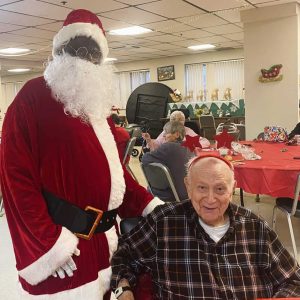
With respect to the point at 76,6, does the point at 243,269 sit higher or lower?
lower

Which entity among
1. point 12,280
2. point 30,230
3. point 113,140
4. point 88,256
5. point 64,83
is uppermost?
point 64,83

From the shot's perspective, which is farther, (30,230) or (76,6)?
(76,6)

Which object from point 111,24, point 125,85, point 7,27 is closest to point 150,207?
point 111,24

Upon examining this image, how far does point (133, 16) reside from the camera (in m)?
5.84

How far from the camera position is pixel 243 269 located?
140cm

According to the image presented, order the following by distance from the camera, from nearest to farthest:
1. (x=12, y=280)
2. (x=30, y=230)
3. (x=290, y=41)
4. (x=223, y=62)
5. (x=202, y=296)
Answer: (x=30, y=230), (x=202, y=296), (x=12, y=280), (x=290, y=41), (x=223, y=62)

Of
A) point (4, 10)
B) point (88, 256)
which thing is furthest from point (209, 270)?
point (4, 10)

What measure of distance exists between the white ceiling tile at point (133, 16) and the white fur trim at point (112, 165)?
426 centimetres

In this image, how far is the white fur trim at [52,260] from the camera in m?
1.27

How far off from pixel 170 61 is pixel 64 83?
1059 centimetres

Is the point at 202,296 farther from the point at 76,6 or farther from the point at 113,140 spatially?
the point at 76,6

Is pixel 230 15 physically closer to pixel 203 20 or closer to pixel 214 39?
pixel 203 20

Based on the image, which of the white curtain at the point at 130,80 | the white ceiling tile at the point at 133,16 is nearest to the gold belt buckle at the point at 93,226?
the white ceiling tile at the point at 133,16

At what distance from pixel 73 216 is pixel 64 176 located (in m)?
0.14
